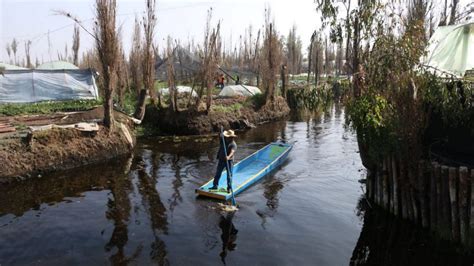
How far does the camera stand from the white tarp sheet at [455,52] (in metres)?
10.5

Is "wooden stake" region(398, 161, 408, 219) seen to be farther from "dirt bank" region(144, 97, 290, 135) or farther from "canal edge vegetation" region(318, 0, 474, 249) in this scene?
"dirt bank" region(144, 97, 290, 135)

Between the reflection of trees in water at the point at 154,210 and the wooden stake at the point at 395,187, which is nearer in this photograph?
the reflection of trees in water at the point at 154,210

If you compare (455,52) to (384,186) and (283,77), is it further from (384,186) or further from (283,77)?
(283,77)

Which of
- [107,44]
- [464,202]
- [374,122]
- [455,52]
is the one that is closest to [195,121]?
[107,44]

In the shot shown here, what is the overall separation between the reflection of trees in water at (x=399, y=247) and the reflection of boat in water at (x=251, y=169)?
11.8 feet

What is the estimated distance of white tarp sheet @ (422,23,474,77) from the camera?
1047cm

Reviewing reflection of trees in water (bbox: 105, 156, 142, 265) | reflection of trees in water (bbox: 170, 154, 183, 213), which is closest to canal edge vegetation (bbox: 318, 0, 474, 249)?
reflection of trees in water (bbox: 170, 154, 183, 213)

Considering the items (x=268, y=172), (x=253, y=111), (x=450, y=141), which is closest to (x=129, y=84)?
(x=253, y=111)

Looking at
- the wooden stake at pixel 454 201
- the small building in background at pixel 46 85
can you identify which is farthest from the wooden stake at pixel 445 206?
the small building in background at pixel 46 85

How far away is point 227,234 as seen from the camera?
8.45 m

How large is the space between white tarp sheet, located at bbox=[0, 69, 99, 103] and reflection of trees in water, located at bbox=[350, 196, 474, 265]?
19353mm

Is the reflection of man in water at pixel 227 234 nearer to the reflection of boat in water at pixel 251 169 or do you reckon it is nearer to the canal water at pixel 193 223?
the canal water at pixel 193 223

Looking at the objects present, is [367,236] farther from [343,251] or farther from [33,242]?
[33,242]

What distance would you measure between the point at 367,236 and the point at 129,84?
24.5 m
